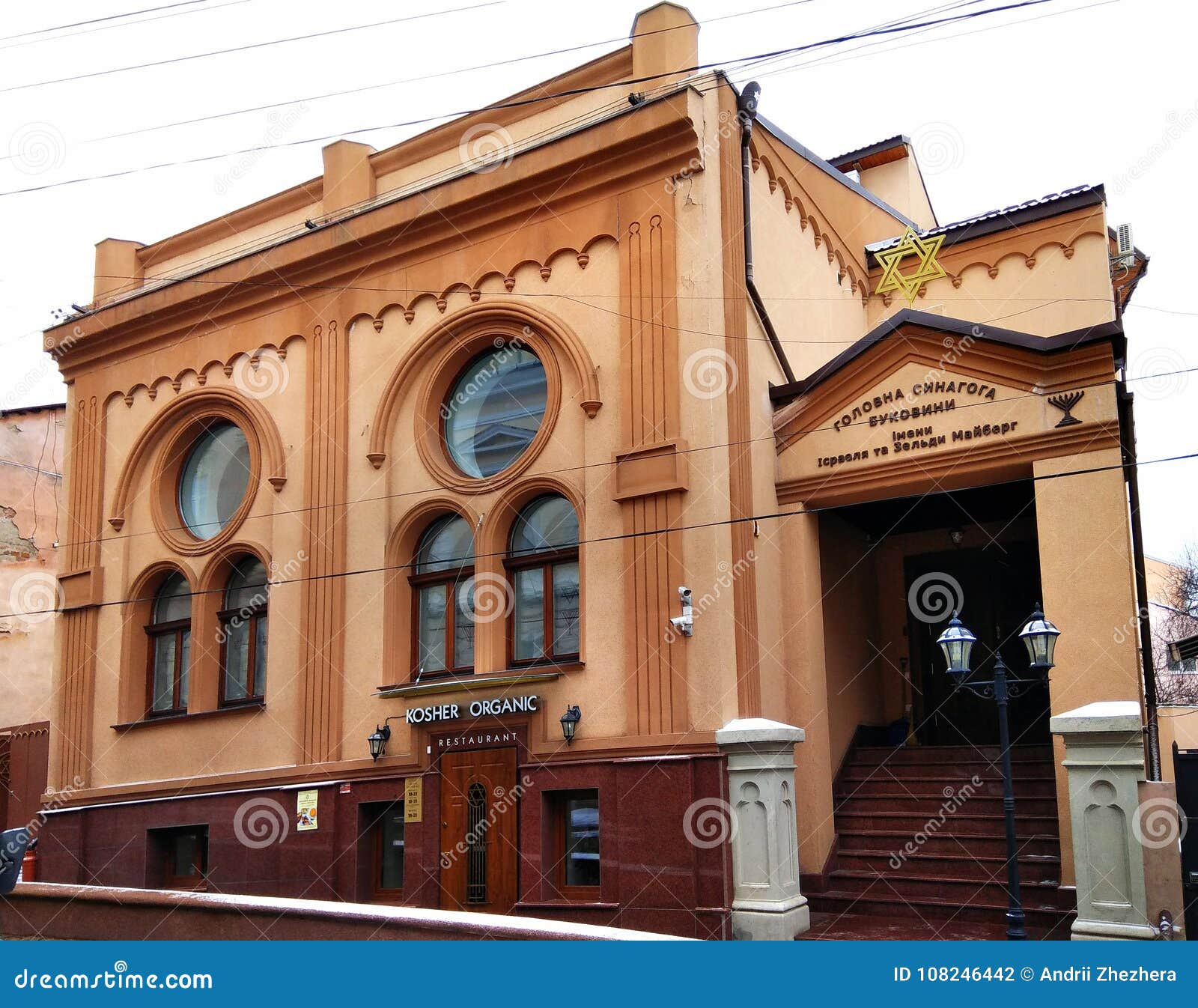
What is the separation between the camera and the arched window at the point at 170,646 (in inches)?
781

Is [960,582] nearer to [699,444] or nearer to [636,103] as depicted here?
[699,444]

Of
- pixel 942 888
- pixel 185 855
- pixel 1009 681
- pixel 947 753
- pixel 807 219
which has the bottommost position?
pixel 942 888

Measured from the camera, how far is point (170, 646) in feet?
66.2

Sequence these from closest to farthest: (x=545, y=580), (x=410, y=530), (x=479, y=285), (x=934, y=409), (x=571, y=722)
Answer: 1. (x=571, y=722)
2. (x=934, y=409)
3. (x=545, y=580)
4. (x=479, y=285)
5. (x=410, y=530)

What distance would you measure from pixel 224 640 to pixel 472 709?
17.9ft

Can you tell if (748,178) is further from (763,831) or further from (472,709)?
(763,831)

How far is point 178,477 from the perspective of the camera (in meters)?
20.9

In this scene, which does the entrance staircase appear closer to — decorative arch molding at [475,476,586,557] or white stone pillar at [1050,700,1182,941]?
white stone pillar at [1050,700,1182,941]

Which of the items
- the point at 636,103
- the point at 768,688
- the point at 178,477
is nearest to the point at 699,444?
the point at 768,688

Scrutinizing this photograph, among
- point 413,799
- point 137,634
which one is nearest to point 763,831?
point 413,799

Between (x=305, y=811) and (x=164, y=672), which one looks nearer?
(x=305, y=811)

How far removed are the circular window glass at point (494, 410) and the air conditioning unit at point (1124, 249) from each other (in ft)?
33.1

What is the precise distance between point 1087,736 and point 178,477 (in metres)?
15.0

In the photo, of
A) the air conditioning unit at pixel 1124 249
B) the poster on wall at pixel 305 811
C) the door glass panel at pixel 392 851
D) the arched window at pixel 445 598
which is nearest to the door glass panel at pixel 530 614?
the arched window at pixel 445 598
